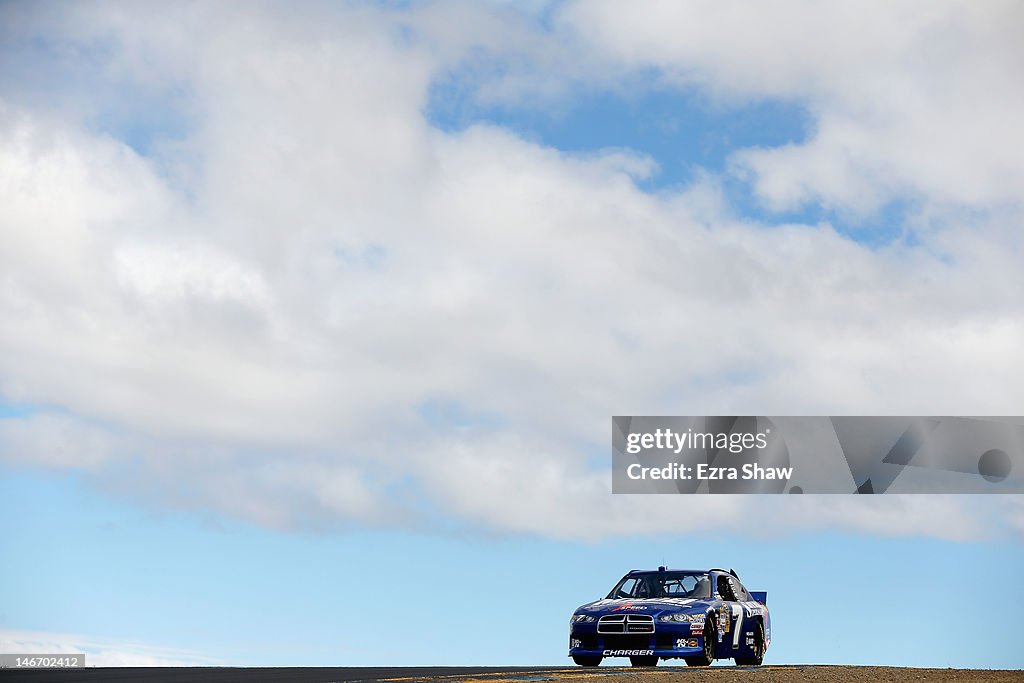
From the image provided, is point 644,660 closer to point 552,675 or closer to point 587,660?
point 587,660

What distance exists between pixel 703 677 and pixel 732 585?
6373 mm

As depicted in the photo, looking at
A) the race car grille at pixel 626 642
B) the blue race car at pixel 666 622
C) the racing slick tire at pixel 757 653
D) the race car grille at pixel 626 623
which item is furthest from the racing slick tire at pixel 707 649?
the racing slick tire at pixel 757 653

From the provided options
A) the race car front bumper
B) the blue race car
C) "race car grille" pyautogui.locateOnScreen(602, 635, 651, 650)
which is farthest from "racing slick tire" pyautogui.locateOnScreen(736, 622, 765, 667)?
"race car grille" pyautogui.locateOnScreen(602, 635, 651, 650)

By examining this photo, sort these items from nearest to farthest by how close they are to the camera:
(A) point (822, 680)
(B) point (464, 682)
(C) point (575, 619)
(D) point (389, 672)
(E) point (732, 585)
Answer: (B) point (464, 682) < (A) point (822, 680) < (D) point (389, 672) < (C) point (575, 619) < (E) point (732, 585)

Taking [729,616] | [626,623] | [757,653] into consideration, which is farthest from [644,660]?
[757,653]

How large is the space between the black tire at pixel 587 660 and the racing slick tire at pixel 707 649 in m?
1.48

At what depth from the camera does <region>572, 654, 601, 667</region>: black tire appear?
23.6 metres

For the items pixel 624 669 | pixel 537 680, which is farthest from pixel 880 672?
pixel 537 680

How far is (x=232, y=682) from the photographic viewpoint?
18.8 metres

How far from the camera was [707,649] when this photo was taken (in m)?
23.6

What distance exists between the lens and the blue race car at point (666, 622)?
76.0 feet

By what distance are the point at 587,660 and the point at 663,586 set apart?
2.07 metres

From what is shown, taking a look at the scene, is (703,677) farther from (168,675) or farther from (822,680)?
(168,675)

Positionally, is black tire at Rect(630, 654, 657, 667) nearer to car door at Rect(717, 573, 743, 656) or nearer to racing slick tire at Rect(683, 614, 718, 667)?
racing slick tire at Rect(683, 614, 718, 667)
